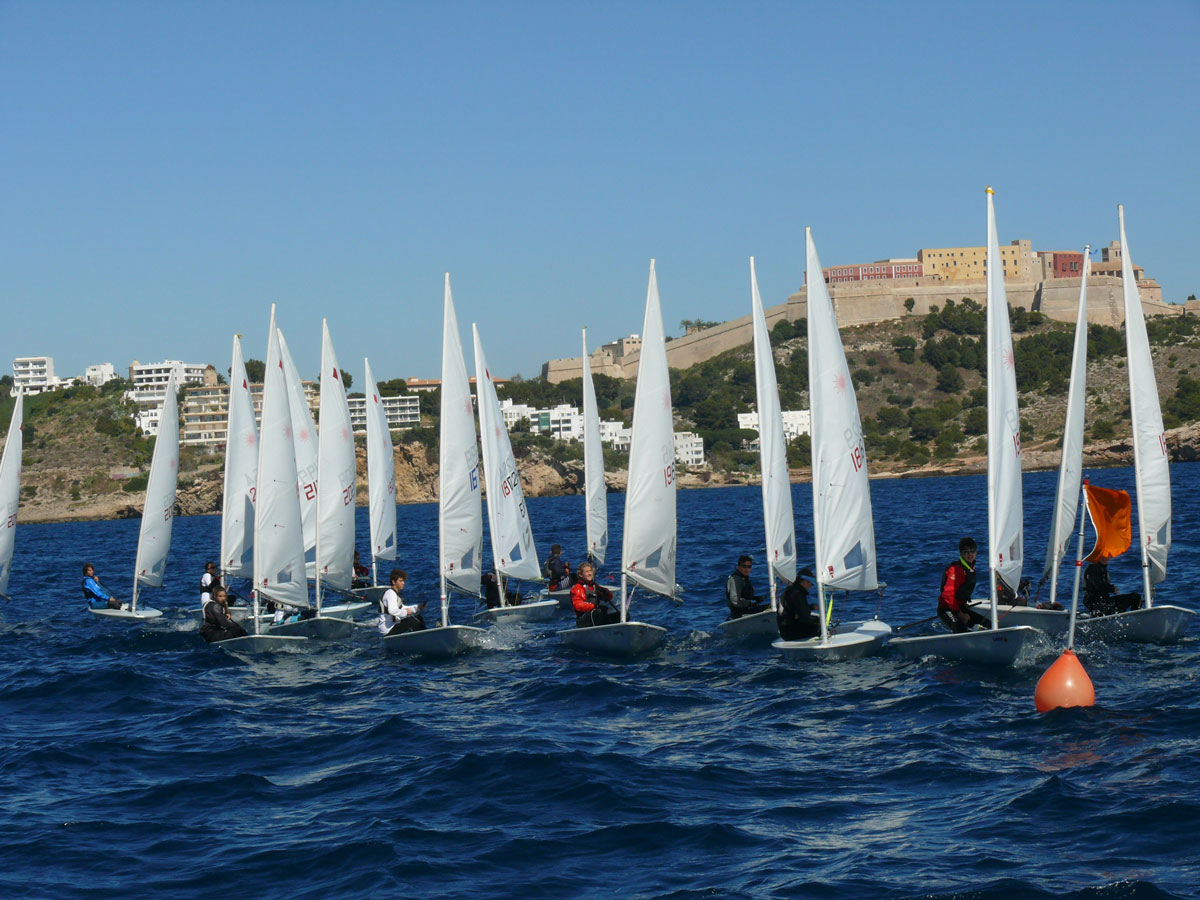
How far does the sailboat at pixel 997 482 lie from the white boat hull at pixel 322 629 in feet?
31.3

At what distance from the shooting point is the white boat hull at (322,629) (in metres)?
20.9

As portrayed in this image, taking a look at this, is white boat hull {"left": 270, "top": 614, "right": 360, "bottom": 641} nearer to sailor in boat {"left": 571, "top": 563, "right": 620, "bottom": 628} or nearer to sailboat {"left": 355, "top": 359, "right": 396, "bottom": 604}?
sailor in boat {"left": 571, "top": 563, "right": 620, "bottom": 628}

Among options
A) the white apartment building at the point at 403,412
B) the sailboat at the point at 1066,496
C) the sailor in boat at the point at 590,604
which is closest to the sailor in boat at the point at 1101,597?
the sailboat at the point at 1066,496

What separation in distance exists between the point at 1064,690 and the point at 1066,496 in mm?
4692

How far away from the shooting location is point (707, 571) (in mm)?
31594

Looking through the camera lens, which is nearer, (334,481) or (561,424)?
(334,481)

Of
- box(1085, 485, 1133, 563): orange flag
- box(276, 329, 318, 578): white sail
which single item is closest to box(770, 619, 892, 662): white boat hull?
box(1085, 485, 1133, 563): orange flag

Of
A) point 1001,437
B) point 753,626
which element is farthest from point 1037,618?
point 753,626

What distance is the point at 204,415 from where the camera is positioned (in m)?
138

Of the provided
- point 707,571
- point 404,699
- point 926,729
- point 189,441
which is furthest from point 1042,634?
point 189,441

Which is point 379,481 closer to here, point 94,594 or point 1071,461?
point 94,594

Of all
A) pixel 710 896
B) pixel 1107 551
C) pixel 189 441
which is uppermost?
pixel 189 441

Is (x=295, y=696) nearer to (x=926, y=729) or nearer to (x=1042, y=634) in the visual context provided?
(x=926, y=729)

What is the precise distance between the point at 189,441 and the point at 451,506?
4766 inches
